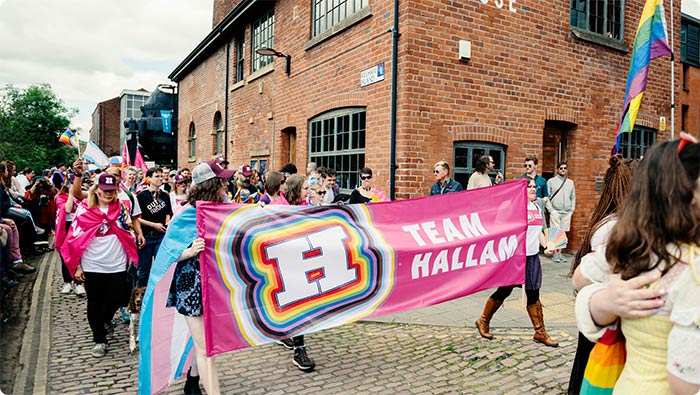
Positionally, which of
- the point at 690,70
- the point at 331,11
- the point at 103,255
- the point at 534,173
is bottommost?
the point at 103,255

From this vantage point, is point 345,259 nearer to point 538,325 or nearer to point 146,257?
point 538,325

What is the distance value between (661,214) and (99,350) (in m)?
5.05

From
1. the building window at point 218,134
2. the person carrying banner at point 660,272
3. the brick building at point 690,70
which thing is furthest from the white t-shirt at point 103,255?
the brick building at point 690,70

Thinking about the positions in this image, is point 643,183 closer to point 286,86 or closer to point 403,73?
point 403,73

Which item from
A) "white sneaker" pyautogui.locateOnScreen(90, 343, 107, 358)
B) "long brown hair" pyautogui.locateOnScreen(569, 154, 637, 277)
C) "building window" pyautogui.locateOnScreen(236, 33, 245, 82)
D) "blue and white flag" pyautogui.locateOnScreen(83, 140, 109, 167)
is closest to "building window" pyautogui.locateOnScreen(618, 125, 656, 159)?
"long brown hair" pyautogui.locateOnScreen(569, 154, 637, 277)

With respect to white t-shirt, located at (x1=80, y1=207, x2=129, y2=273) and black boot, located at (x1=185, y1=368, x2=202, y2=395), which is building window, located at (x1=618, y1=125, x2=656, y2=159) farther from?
white t-shirt, located at (x1=80, y1=207, x2=129, y2=273)

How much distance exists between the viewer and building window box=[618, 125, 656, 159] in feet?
35.4

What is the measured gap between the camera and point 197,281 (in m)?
3.47

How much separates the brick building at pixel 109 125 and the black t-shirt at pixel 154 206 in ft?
192

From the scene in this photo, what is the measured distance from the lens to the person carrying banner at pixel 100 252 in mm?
4883

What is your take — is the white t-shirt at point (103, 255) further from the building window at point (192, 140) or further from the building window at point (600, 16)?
the building window at point (192, 140)

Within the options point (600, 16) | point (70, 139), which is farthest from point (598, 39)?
point (70, 139)

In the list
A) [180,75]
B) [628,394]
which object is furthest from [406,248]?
[180,75]

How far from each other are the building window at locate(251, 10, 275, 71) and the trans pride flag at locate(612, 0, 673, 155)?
9.32m
